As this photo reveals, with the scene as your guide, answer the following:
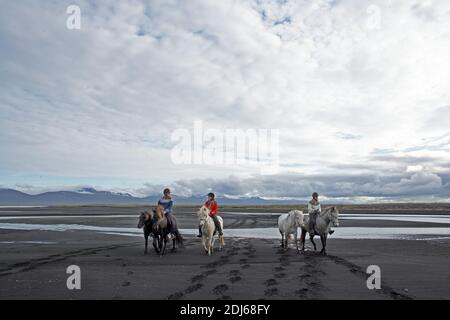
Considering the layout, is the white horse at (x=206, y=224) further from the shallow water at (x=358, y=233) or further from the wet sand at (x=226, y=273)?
the shallow water at (x=358, y=233)

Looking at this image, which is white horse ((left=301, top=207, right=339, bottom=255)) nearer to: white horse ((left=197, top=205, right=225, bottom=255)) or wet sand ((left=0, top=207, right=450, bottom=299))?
wet sand ((left=0, top=207, right=450, bottom=299))

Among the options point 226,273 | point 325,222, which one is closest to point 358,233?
point 325,222

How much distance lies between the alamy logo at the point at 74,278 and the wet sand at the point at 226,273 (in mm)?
171

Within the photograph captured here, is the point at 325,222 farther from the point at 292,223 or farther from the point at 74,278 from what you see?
the point at 74,278

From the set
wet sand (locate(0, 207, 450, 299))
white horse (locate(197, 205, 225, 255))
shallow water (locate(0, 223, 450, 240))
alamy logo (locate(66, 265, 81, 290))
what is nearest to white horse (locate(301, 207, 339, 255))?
wet sand (locate(0, 207, 450, 299))

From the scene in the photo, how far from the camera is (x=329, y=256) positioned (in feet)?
51.3

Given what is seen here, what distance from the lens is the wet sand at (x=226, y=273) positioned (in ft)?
29.9

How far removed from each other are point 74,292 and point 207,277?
3873mm

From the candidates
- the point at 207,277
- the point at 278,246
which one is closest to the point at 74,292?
the point at 207,277

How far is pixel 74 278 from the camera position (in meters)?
10.7

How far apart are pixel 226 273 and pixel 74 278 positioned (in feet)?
15.5

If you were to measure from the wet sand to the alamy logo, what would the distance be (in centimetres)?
17

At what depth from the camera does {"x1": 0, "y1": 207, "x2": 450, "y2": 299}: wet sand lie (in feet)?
29.9
